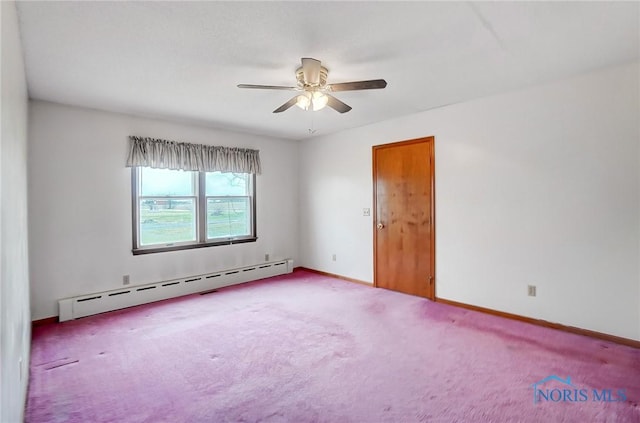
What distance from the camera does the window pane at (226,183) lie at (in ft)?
16.0

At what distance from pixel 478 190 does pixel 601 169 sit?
1077 millimetres

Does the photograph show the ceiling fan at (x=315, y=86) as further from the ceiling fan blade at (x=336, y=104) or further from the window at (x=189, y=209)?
the window at (x=189, y=209)

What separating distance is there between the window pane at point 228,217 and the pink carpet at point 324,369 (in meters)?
1.51

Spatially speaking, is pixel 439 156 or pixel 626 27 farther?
pixel 439 156

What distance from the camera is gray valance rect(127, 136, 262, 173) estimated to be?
4082 mm

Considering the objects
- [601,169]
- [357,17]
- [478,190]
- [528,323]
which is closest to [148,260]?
[357,17]

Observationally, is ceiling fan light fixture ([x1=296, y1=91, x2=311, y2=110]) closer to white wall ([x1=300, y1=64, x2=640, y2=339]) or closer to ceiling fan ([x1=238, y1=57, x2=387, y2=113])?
ceiling fan ([x1=238, y1=57, x2=387, y2=113])

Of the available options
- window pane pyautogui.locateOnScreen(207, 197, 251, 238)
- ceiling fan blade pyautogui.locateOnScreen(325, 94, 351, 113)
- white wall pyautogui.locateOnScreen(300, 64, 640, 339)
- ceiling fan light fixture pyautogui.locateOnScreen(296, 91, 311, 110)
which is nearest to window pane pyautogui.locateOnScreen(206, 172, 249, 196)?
window pane pyautogui.locateOnScreen(207, 197, 251, 238)

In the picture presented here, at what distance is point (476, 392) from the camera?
85.3 inches

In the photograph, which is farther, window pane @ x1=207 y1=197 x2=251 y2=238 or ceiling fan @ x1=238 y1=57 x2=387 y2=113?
window pane @ x1=207 y1=197 x2=251 y2=238

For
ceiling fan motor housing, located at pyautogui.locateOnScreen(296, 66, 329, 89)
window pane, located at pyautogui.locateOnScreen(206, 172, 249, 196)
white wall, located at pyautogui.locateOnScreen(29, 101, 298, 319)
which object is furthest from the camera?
window pane, located at pyautogui.locateOnScreen(206, 172, 249, 196)

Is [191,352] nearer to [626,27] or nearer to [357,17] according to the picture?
[357,17]

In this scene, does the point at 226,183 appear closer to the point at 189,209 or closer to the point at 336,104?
the point at 189,209

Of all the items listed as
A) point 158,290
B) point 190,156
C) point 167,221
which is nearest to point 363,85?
point 190,156
